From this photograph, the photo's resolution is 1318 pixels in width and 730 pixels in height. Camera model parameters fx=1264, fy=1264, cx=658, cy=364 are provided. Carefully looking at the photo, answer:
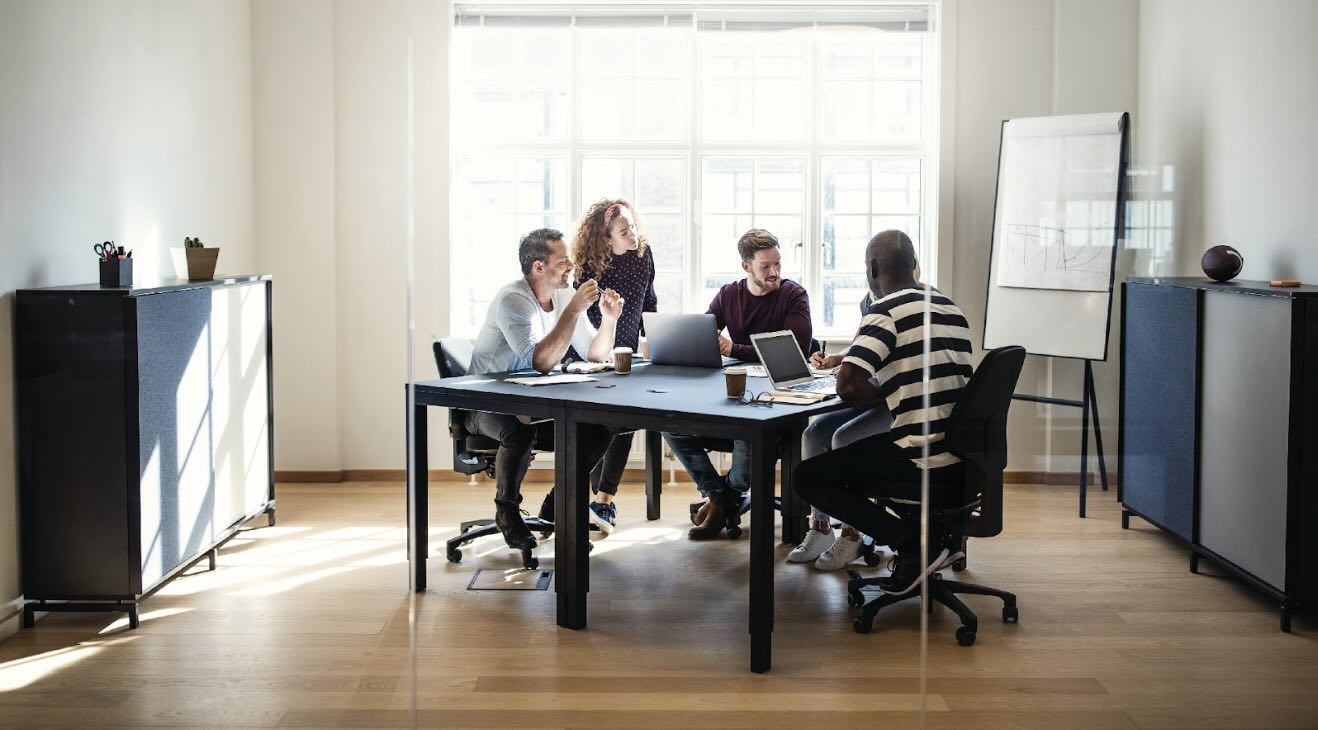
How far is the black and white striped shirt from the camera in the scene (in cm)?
303

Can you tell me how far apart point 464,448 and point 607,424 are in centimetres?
72

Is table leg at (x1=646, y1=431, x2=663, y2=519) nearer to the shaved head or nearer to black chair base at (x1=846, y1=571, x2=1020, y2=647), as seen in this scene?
black chair base at (x1=846, y1=571, x2=1020, y2=647)

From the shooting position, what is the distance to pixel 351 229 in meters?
4.55

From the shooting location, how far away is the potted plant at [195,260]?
4.43 m

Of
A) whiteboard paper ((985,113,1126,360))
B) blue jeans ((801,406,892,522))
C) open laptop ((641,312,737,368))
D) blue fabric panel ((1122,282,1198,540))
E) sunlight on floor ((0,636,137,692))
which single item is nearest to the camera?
whiteboard paper ((985,113,1126,360))

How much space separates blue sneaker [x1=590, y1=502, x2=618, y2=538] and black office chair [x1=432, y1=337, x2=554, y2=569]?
41cm

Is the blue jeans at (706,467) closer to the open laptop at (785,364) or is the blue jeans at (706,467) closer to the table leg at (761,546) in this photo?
the open laptop at (785,364)

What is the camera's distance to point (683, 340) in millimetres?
4637

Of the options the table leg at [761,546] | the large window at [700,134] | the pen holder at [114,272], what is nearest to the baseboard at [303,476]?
the large window at [700,134]

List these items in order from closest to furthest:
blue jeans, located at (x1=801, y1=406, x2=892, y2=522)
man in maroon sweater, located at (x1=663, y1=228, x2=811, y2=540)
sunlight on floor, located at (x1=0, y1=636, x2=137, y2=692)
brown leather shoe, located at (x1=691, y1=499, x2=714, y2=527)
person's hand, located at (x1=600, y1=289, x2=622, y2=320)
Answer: sunlight on floor, located at (x1=0, y1=636, x2=137, y2=692) → man in maroon sweater, located at (x1=663, y1=228, x2=811, y2=540) → blue jeans, located at (x1=801, y1=406, x2=892, y2=522) → person's hand, located at (x1=600, y1=289, x2=622, y2=320) → brown leather shoe, located at (x1=691, y1=499, x2=714, y2=527)

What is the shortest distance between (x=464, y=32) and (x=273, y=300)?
1245 millimetres

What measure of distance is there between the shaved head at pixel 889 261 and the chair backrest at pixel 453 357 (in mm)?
1639

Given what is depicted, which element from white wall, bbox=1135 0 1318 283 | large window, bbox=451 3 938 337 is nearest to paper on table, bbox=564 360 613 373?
large window, bbox=451 3 938 337

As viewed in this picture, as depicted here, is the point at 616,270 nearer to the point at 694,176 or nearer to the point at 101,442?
the point at 694,176
